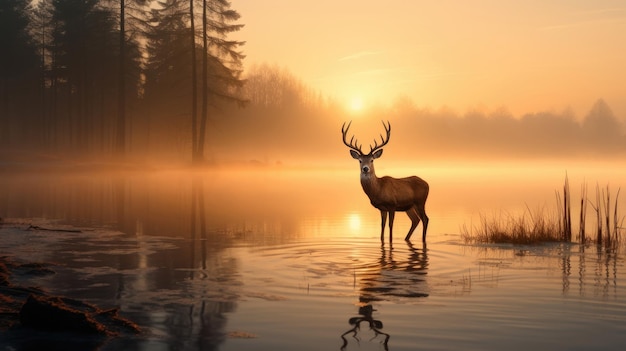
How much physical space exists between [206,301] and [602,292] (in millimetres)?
5099

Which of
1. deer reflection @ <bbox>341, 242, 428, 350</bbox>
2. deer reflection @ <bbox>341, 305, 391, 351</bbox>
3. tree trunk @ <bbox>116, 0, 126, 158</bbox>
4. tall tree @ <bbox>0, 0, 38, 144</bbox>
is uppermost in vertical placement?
tall tree @ <bbox>0, 0, 38, 144</bbox>

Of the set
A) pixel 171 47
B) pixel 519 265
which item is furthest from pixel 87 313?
pixel 171 47

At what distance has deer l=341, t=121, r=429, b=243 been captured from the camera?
15766 millimetres

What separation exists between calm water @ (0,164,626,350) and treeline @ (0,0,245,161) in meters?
29.1

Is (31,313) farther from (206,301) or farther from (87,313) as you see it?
(206,301)

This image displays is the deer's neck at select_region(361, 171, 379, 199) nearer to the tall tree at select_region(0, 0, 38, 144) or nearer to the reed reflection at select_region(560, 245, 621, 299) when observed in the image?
the reed reflection at select_region(560, 245, 621, 299)

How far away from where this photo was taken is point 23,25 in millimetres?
62281

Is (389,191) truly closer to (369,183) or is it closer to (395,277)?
(369,183)

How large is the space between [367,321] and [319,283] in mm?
2372

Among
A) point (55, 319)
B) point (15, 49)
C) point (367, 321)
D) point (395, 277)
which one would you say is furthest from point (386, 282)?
point (15, 49)

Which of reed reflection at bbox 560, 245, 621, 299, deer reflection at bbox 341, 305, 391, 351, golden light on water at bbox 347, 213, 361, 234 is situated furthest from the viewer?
golden light on water at bbox 347, 213, 361, 234

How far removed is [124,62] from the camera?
51406mm

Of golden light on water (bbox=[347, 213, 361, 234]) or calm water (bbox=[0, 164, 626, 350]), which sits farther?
golden light on water (bbox=[347, 213, 361, 234])

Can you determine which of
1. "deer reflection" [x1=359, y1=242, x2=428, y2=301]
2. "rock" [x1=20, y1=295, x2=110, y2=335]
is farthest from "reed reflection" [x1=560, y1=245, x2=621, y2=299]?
"rock" [x1=20, y1=295, x2=110, y2=335]
